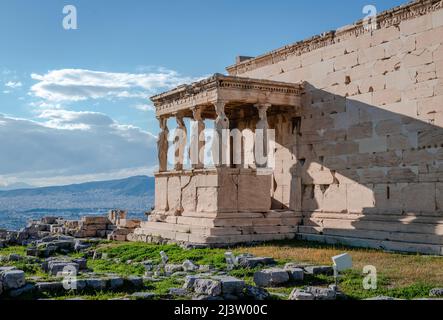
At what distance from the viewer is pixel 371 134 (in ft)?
50.4

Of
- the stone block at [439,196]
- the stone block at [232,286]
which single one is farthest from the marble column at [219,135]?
the stone block at [232,286]

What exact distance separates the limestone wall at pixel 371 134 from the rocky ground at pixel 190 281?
396 cm

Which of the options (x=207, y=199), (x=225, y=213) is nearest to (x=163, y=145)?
(x=207, y=199)

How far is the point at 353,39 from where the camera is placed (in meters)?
16.1

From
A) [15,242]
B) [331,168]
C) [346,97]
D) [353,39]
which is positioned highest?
[353,39]

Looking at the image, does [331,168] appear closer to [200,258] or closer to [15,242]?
[200,258]

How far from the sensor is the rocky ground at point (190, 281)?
8297 mm

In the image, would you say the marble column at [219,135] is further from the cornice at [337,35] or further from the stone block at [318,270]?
the stone block at [318,270]

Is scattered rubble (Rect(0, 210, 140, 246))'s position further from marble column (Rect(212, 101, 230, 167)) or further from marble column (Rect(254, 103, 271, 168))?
marble column (Rect(254, 103, 271, 168))

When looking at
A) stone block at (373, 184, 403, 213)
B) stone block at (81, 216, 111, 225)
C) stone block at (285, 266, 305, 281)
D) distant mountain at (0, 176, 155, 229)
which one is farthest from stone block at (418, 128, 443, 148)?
distant mountain at (0, 176, 155, 229)

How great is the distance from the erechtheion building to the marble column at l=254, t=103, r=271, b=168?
0.07m

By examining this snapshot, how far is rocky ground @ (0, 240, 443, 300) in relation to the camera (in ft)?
27.2
